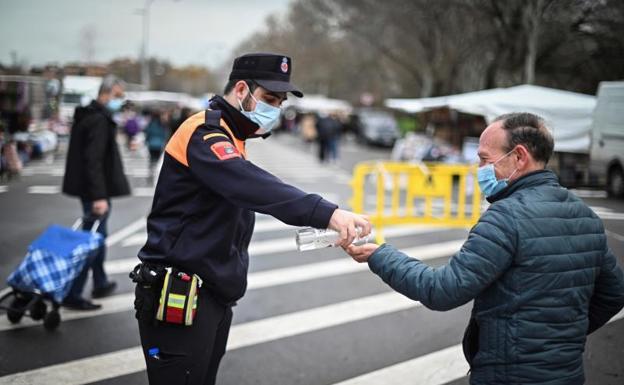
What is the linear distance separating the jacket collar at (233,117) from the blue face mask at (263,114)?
1.0 inches

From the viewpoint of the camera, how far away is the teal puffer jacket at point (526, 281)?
2.09 metres

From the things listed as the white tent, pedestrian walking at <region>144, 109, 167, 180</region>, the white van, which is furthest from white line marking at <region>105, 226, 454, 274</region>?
pedestrian walking at <region>144, 109, 167, 180</region>

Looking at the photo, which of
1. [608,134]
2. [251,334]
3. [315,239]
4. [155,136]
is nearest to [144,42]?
[155,136]

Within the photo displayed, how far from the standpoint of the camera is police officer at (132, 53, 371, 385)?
228cm

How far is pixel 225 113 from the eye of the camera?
2.55 meters

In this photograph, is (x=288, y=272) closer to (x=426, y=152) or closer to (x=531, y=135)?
(x=531, y=135)

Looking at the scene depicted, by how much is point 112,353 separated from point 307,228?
2.95 meters

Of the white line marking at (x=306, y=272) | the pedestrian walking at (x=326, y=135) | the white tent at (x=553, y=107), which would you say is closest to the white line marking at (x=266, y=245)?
the white line marking at (x=306, y=272)

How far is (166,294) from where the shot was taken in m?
2.41

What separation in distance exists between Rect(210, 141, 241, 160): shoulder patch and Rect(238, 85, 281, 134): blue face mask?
10.3 inches

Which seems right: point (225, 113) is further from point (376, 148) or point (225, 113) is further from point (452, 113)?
point (376, 148)

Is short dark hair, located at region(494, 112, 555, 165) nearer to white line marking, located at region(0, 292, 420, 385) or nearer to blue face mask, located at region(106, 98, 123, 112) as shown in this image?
white line marking, located at region(0, 292, 420, 385)

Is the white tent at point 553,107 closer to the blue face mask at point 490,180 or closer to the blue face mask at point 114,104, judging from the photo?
the blue face mask at point 114,104

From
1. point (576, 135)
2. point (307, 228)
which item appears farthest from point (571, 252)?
point (576, 135)
